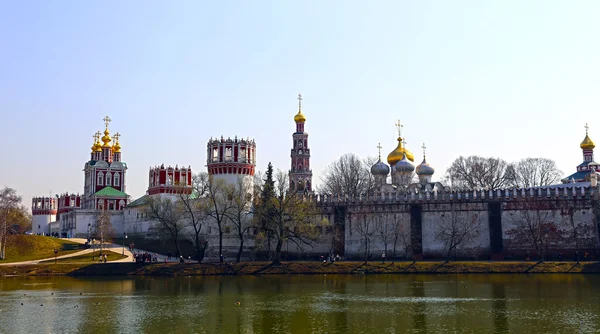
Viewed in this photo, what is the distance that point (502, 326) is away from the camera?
72.9 feet

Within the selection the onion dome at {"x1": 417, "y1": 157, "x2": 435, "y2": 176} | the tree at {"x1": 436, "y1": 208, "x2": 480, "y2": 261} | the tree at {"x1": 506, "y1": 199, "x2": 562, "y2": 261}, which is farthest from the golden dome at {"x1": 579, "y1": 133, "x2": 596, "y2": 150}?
the tree at {"x1": 436, "y1": 208, "x2": 480, "y2": 261}

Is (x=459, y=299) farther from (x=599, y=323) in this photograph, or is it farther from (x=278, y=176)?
(x=278, y=176)

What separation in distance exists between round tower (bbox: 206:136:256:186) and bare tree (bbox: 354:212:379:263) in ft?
31.1

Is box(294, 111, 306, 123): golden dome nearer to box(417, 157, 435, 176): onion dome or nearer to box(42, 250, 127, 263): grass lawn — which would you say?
box(417, 157, 435, 176): onion dome

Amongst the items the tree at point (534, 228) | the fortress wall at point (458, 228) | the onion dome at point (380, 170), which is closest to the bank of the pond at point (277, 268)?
the tree at point (534, 228)

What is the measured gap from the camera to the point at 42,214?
109 m

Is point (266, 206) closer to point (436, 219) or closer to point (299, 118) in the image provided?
point (436, 219)

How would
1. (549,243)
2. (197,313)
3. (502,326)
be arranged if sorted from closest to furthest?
(502,326) < (197,313) < (549,243)

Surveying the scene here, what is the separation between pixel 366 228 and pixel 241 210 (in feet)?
34.7

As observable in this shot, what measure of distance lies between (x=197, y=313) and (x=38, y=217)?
91.1 m

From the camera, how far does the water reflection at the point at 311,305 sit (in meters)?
22.9

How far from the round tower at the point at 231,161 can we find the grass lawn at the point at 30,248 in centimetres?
1541

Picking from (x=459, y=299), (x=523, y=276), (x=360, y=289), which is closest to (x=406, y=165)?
(x=523, y=276)

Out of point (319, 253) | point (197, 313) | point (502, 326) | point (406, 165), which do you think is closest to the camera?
point (502, 326)
